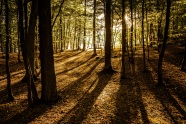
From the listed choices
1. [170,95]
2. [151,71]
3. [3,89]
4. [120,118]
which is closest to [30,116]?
[120,118]

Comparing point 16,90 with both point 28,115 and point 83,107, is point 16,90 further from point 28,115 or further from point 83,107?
point 83,107

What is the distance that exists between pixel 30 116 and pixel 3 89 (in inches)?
230

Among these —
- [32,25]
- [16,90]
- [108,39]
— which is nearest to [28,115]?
[16,90]

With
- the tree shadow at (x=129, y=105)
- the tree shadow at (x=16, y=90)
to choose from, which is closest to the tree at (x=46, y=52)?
the tree shadow at (x=16, y=90)

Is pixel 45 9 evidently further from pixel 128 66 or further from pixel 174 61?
pixel 174 61

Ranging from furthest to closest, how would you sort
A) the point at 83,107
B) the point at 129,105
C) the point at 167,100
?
the point at 167,100, the point at 129,105, the point at 83,107

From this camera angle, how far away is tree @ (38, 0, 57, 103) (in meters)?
9.89

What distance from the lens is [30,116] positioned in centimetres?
864

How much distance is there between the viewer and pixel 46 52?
10.0m

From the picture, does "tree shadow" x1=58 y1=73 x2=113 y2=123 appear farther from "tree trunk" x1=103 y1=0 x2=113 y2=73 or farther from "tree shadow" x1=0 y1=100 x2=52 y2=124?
"tree trunk" x1=103 y1=0 x2=113 y2=73

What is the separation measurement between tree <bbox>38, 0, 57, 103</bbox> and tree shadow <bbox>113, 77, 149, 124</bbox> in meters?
3.87

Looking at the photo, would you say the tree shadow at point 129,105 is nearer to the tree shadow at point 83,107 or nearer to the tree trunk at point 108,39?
the tree shadow at point 83,107

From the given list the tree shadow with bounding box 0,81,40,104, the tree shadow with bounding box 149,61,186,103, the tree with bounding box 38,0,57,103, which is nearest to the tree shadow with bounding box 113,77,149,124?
the tree shadow with bounding box 149,61,186,103

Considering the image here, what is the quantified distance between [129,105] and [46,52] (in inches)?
212
